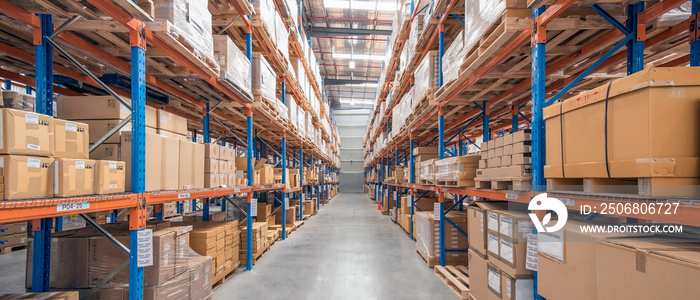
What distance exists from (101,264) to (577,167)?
4.27 meters

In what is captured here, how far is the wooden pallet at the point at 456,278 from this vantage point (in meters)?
4.22

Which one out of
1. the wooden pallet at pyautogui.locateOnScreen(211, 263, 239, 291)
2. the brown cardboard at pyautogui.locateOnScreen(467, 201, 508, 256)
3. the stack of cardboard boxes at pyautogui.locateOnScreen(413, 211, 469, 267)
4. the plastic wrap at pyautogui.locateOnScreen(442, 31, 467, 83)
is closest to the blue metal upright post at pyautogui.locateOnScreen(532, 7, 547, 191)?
the brown cardboard at pyautogui.locateOnScreen(467, 201, 508, 256)

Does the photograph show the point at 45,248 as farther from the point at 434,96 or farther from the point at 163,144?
Answer: the point at 434,96

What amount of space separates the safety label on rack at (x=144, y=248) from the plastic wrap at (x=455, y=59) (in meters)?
3.94

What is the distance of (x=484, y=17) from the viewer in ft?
11.2

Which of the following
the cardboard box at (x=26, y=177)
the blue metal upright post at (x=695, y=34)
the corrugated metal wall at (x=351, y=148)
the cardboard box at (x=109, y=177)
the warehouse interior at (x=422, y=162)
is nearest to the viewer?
Result: the warehouse interior at (x=422, y=162)

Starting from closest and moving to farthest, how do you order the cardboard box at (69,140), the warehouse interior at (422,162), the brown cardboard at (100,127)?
the warehouse interior at (422,162)
the cardboard box at (69,140)
the brown cardboard at (100,127)

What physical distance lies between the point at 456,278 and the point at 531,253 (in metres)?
2.16

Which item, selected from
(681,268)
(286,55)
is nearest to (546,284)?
(681,268)

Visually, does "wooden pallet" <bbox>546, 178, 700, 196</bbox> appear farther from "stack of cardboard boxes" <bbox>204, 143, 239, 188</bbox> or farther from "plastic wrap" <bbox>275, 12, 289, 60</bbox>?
"plastic wrap" <bbox>275, 12, 289, 60</bbox>

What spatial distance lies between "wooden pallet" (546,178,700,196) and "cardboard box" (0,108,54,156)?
3.68m

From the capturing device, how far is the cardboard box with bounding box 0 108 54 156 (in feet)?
6.32

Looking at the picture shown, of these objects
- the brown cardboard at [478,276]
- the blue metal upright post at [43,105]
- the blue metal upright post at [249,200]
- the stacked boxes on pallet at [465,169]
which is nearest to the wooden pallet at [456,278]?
the brown cardboard at [478,276]

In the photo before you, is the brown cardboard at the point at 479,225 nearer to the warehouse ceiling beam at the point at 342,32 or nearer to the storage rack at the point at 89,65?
the storage rack at the point at 89,65
